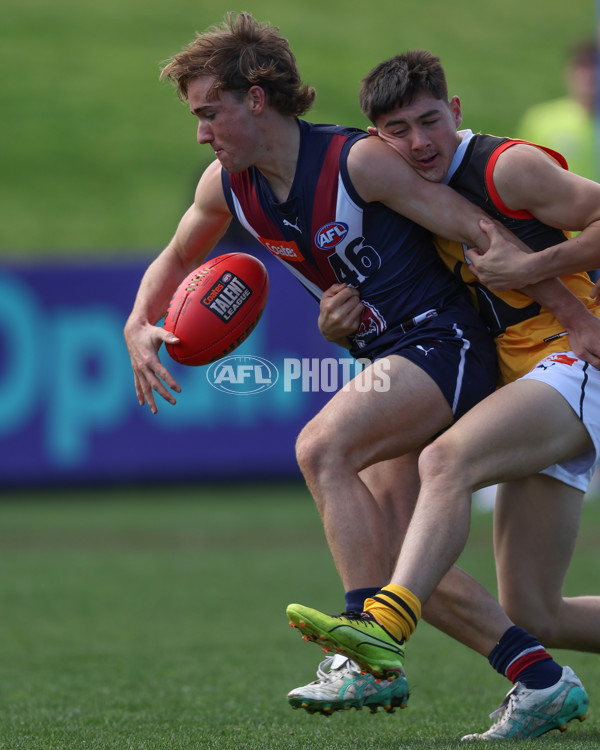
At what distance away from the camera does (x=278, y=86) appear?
4289 mm

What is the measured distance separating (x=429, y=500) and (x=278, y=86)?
1.56 meters

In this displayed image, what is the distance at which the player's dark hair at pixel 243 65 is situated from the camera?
13.9 ft

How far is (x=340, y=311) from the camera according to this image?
4.32m

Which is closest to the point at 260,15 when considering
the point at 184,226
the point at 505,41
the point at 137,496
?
the point at 505,41

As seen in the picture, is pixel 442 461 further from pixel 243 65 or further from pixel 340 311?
pixel 243 65

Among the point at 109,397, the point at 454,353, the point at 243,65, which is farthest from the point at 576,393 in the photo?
the point at 109,397

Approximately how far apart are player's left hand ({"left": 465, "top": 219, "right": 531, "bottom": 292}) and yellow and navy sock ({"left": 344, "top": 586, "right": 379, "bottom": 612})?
1126 millimetres

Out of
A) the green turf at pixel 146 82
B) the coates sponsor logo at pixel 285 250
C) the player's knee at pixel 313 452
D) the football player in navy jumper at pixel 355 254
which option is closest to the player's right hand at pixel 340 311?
the football player in navy jumper at pixel 355 254

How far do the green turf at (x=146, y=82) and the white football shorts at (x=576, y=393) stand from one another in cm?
1693

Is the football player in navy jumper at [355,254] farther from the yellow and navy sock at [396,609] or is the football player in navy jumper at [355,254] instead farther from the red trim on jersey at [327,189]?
the yellow and navy sock at [396,609]

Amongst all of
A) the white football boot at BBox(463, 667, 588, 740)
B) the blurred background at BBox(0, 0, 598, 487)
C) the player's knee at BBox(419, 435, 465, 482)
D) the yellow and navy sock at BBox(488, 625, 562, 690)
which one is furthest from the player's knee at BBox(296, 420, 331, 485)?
the blurred background at BBox(0, 0, 598, 487)

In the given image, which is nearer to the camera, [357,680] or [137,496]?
[357,680]

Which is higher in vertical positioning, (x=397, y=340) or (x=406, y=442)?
(x=397, y=340)

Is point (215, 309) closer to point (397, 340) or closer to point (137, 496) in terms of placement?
point (397, 340)
